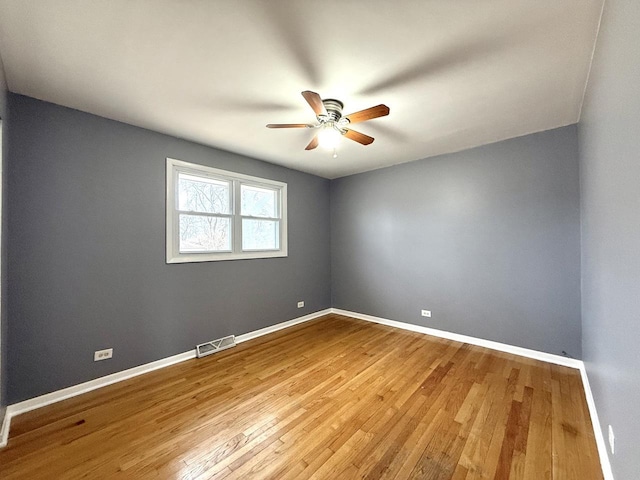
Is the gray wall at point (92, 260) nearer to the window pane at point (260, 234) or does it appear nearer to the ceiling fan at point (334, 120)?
the window pane at point (260, 234)

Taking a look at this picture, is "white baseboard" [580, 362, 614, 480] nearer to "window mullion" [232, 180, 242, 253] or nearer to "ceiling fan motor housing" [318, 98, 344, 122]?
"ceiling fan motor housing" [318, 98, 344, 122]

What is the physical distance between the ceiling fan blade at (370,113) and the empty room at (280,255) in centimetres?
3

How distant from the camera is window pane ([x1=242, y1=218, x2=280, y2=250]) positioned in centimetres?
372

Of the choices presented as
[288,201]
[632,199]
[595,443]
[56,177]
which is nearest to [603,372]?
[595,443]

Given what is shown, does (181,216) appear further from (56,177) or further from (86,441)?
(86,441)

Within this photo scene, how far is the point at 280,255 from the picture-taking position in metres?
4.09

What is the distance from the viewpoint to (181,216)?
3059 millimetres

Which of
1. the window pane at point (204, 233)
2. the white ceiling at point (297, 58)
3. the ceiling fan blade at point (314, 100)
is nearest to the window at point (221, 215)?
the window pane at point (204, 233)

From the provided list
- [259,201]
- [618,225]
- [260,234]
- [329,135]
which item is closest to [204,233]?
[260,234]

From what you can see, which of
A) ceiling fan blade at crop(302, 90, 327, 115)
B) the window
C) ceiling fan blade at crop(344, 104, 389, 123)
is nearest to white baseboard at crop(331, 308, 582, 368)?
the window

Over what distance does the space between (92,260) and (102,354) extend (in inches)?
36.7

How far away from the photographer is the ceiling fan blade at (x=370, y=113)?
6.06 feet

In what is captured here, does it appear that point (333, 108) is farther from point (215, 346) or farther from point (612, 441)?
point (215, 346)

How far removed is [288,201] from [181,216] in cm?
170
